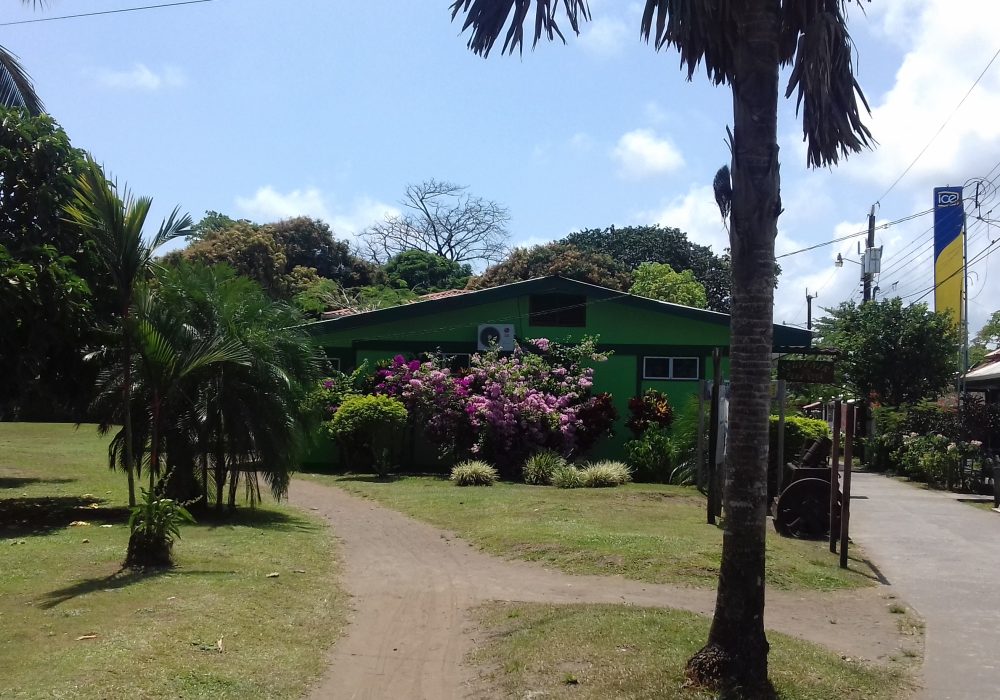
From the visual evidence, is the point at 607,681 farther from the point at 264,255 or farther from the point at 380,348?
the point at 264,255

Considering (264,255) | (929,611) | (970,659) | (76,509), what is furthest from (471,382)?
(264,255)

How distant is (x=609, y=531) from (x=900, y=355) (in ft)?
71.2

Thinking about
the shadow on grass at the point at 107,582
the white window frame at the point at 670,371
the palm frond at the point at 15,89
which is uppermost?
the palm frond at the point at 15,89

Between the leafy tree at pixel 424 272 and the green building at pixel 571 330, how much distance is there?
27512 mm

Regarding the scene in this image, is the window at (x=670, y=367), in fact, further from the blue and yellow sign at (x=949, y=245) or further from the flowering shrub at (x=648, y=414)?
the blue and yellow sign at (x=949, y=245)

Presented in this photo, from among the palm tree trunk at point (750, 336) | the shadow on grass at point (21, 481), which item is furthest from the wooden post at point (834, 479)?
the shadow on grass at point (21, 481)

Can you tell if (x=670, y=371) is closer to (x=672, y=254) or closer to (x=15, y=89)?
(x=15, y=89)

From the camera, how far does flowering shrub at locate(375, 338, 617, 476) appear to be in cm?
2111

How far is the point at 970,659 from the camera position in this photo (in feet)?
24.2

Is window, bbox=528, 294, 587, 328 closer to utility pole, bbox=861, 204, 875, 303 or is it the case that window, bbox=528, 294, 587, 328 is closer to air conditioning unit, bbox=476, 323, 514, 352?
air conditioning unit, bbox=476, 323, 514, 352

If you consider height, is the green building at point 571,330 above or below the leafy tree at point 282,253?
below

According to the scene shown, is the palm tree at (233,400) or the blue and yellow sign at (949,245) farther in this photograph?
the blue and yellow sign at (949,245)

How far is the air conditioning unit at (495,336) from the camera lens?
2338 cm

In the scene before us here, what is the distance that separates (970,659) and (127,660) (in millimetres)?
6406
